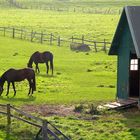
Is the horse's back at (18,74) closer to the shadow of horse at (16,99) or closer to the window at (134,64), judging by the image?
the shadow of horse at (16,99)

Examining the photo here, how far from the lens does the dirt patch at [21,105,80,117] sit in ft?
70.4

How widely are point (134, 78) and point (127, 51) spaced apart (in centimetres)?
201

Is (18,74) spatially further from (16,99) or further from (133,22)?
(133,22)

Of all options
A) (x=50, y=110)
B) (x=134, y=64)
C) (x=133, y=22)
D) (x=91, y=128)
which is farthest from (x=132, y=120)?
(x=134, y=64)

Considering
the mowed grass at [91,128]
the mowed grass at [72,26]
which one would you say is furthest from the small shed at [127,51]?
the mowed grass at [72,26]

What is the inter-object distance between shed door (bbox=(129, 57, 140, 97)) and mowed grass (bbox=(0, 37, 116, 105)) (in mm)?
1169

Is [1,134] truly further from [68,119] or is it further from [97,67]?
[97,67]

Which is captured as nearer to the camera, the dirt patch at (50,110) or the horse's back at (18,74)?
the dirt patch at (50,110)

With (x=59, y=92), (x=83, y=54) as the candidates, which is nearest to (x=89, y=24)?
(x=83, y=54)

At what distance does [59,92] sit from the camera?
88.8 ft

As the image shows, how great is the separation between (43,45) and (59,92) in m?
23.7

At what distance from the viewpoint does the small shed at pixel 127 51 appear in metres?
22.9

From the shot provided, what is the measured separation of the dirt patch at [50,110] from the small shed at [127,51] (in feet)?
10.3

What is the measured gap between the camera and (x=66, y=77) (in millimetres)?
32219
